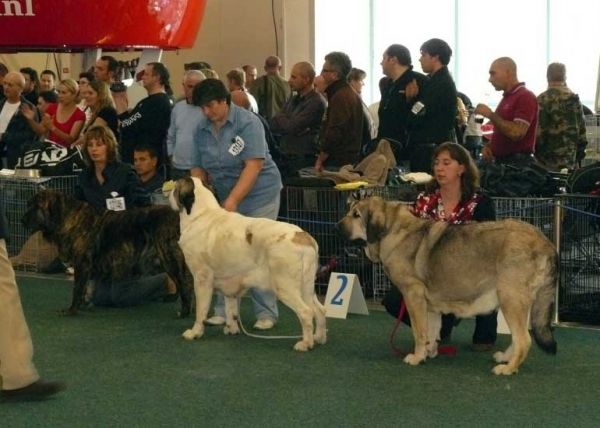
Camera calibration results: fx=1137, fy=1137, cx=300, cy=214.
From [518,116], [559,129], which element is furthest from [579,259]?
[559,129]

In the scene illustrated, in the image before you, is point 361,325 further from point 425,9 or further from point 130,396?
point 425,9

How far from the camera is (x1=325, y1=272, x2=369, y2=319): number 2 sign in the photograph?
23.1 ft

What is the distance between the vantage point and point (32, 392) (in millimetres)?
4910

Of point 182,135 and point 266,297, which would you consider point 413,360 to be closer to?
point 266,297

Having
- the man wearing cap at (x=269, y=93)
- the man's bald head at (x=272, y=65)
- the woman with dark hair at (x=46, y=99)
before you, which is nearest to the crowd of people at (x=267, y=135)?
the woman with dark hair at (x=46, y=99)

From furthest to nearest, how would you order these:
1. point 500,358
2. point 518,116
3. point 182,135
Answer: point 182,135 → point 518,116 → point 500,358

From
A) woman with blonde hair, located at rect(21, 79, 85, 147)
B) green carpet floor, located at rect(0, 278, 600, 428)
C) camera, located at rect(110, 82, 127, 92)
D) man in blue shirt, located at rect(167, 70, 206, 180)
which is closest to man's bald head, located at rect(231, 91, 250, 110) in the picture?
man in blue shirt, located at rect(167, 70, 206, 180)

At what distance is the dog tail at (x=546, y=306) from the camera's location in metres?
5.41

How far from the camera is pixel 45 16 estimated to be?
704cm

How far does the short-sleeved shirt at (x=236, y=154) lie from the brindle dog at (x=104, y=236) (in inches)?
24.8

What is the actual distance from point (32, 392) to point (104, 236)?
2.45 meters

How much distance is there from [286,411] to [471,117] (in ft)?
26.7

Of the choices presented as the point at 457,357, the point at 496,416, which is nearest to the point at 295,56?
the point at 457,357

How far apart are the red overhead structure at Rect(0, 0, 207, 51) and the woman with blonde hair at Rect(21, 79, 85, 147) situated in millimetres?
2328
